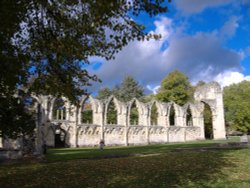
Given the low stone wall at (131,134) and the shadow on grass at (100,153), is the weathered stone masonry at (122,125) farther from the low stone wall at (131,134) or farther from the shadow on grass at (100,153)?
the shadow on grass at (100,153)

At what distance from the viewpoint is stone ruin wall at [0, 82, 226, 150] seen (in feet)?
87.7

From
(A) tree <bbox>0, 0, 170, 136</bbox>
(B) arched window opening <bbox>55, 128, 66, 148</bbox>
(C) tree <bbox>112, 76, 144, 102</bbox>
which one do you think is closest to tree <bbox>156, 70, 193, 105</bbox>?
(C) tree <bbox>112, 76, 144, 102</bbox>

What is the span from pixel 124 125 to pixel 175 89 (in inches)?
738

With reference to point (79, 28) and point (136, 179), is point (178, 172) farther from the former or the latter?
point (79, 28)

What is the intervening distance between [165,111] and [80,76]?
2994cm

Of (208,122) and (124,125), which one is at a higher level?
(208,122)

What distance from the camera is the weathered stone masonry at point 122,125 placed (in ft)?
87.9

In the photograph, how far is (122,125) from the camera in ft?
105

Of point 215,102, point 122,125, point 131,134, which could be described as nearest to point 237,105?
point 215,102

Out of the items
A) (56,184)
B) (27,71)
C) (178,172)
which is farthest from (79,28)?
(178,172)

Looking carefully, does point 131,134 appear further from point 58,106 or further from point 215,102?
point 215,102

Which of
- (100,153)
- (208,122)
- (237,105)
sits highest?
(237,105)

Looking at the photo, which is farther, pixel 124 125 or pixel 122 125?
pixel 124 125

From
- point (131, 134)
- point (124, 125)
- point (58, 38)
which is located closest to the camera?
point (58, 38)
